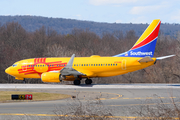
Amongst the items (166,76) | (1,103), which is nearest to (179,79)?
(166,76)

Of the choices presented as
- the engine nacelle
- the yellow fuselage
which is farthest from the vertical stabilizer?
the engine nacelle

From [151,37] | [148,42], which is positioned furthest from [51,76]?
[151,37]

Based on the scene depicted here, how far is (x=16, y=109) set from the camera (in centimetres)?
1775

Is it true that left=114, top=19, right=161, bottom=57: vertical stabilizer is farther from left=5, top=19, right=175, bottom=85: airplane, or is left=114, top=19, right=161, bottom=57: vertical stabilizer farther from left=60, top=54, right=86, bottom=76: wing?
left=60, top=54, right=86, bottom=76: wing

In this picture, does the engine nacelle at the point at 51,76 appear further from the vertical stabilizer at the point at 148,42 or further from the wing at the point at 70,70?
the vertical stabilizer at the point at 148,42

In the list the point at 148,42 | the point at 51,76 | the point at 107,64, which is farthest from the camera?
the point at 51,76

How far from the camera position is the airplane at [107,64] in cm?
3284

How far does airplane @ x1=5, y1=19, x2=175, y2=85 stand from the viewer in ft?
108

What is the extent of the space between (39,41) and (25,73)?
4443 centimetres

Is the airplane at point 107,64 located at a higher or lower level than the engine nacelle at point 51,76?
higher

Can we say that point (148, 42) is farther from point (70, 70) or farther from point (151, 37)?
point (70, 70)

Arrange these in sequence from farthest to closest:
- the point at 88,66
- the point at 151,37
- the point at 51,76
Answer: the point at 88,66, the point at 51,76, the point at 151,37

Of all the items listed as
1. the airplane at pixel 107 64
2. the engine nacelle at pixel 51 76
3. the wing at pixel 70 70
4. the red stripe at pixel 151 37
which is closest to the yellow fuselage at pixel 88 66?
the airplane at pixel 107 64

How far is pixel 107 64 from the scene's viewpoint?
3388 centimetres
